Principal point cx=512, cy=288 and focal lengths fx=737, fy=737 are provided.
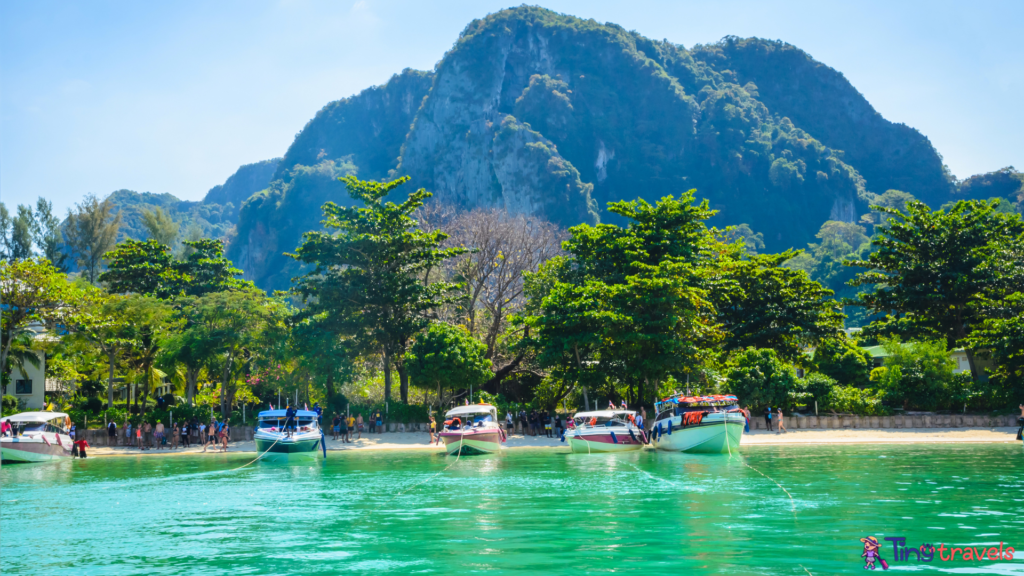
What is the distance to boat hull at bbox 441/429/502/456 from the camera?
1432 inches

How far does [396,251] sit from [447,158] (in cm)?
14155

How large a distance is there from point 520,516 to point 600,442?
62.1ft

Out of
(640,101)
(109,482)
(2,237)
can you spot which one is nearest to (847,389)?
(109,482)

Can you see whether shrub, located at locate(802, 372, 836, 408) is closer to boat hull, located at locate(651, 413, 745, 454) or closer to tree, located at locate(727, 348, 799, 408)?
tree, located at locate(727, 348, 799, 408)

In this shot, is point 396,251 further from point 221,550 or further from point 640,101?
point 640,101

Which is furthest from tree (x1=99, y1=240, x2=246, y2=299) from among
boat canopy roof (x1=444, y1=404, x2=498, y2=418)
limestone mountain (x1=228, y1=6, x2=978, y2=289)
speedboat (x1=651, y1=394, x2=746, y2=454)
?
limestone mountain (x1=228, y1=6, x2=978, y2=289)

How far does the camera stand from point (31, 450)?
120 feet

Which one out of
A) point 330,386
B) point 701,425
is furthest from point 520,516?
point 330,386

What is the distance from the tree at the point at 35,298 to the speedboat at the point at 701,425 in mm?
34357

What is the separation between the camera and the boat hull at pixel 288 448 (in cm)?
→ 3631

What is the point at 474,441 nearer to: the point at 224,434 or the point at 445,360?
the point at 445,360

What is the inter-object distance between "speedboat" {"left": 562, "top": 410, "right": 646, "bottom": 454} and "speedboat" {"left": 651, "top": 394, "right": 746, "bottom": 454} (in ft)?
4.60

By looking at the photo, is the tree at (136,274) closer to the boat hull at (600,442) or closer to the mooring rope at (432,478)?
the mooring rope at (432,478)

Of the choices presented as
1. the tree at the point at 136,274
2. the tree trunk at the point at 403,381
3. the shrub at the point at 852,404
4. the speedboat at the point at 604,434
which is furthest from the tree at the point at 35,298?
the shrub at the point at 852,404
